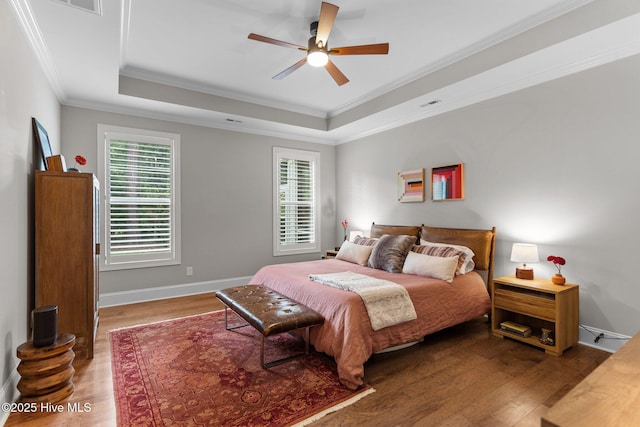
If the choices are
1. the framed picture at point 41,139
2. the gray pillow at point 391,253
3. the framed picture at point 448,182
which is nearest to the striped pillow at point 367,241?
the gray pillow at point 391,253

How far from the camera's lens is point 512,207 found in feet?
11.8

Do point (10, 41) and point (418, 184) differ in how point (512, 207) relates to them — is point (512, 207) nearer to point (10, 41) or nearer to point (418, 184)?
point (418, 184)

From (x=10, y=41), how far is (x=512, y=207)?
15.1 feet

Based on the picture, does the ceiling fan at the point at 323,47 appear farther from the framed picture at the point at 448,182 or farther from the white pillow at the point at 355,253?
the white pillow at the point at 355,253

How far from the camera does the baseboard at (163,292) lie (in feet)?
14.0

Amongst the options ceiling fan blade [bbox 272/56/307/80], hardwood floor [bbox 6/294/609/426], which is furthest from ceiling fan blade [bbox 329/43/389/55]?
hardwood floor [bbox 6/294/609/426]

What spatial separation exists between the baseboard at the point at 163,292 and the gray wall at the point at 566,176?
10.7ft

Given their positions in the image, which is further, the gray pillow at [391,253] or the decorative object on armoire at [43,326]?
the gray pillow at [391,253]

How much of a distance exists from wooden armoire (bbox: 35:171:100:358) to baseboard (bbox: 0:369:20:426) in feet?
1.65

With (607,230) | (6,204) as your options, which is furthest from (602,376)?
(6,204)

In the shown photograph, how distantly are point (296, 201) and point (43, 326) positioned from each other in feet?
13.5

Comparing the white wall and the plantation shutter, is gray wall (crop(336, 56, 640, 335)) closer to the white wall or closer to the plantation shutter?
the plantation shutter

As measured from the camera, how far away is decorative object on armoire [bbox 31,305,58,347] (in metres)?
2.15

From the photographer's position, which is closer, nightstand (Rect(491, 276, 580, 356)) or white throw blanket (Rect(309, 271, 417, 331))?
white throw blanket (Rect(309, 271, 417, 331))
